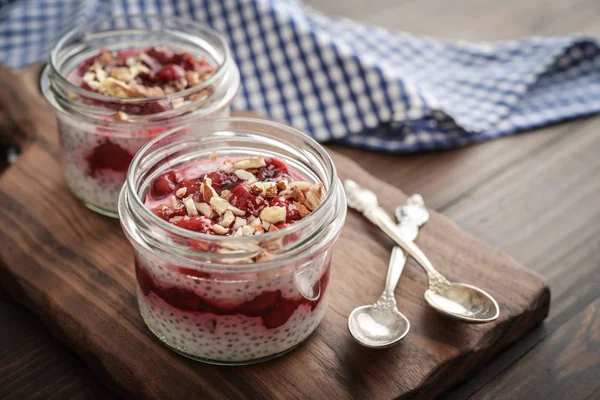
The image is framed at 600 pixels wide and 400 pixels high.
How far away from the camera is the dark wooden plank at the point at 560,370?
1.82 meters

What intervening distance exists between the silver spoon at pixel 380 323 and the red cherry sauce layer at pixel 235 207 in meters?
0.13

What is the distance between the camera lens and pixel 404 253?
2070 millimetres

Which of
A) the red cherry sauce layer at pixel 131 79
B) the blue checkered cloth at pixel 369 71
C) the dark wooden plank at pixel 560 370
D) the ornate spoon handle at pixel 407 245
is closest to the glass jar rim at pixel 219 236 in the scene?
the red cherry sauce layer at pixel 131 79

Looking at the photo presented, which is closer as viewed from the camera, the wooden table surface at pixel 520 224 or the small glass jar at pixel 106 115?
the wooden table surface at pixel 520 224

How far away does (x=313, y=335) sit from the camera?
1852mm

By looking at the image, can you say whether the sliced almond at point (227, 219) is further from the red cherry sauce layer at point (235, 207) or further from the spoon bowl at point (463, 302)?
the spoon bowl at point (463, 302)

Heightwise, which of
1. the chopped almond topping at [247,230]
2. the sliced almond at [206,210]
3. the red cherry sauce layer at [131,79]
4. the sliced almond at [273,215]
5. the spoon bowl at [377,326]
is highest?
the sliced almond at [273,215]

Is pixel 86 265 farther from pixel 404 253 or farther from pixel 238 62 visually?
pixel 238 62

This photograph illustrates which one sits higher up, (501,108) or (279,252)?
(279,252)

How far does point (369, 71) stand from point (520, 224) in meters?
0.81

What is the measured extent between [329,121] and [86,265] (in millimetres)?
1078

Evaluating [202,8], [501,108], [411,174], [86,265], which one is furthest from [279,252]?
[202,8]

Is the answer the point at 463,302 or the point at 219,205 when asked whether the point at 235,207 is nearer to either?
the point at 219,205

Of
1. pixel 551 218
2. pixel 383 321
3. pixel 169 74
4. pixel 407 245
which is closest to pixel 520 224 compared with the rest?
pixel 551 218
